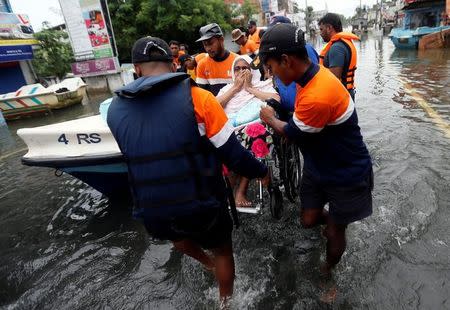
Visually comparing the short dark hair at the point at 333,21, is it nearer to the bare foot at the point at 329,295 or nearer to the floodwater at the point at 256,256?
the floodwater at the point at 256,256

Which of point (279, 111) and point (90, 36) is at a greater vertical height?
point (90, 36)

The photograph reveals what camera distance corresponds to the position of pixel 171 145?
1.84 metres

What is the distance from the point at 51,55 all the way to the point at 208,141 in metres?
23.2

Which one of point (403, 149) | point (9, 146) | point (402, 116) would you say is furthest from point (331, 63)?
point (9, 146)

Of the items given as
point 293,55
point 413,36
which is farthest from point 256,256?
point 413,36

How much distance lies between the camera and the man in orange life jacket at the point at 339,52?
13.3 feet

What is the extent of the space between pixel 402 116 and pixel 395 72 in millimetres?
7023

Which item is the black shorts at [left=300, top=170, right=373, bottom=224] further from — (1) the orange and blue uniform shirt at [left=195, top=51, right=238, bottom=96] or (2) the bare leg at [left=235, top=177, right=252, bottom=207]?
(1) the orange and blue uniform shirt at [left=195, top=51, right=238, bottom=96]

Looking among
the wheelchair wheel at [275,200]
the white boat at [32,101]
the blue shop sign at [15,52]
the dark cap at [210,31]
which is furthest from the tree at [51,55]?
the wheelchair wheel at [275,200]

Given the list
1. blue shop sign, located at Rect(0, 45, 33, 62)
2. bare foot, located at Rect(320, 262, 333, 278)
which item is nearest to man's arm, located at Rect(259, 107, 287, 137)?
bare foot, located at Rect(320, 262, 333, 278)

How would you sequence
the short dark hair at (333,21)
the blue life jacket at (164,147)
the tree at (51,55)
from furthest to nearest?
the tree at (51,55) → the short dark hair at (333,21) → the blue life jacket at (164,147)

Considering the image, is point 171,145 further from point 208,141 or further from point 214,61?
point 214,61

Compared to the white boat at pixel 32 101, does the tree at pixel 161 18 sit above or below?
above

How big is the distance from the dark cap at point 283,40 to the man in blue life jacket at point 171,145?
45 centimetres
